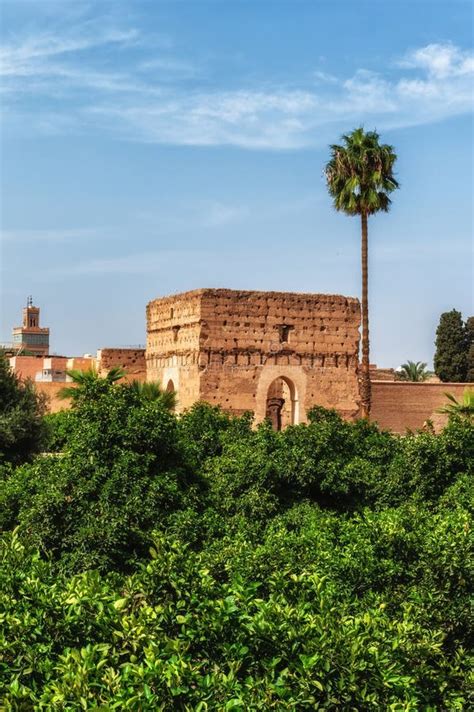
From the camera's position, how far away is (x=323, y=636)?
28.5 ft

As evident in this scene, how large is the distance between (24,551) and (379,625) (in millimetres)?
3889

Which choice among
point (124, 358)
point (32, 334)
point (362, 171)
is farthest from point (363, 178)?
point (32, 334)

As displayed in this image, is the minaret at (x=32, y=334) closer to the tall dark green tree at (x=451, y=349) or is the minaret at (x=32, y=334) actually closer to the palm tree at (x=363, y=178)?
the tall dark green tree at (x=451, y=349)

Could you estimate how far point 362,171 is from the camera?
107ft

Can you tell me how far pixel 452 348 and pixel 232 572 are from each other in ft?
142

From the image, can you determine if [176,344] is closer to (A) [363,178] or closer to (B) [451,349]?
(A) [363,178]

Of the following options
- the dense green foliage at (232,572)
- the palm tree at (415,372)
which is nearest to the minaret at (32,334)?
the palm tree at (415,372)

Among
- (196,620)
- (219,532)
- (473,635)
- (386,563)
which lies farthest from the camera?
(219,532)

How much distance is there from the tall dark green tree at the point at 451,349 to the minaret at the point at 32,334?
30882 millimetres

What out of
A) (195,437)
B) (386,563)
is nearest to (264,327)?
(195,437)

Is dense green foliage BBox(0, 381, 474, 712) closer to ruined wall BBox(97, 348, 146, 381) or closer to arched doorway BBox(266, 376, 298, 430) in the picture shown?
arched doorway BBox(266, 376, 298, 430)

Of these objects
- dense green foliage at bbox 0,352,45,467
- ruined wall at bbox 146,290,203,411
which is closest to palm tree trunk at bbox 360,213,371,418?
ruined wall at bbox 146,290,203,411

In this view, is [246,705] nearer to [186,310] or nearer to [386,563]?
A: [386,563]

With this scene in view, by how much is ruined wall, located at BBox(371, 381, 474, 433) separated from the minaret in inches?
1666
